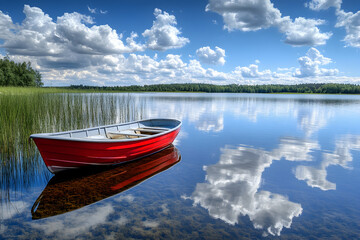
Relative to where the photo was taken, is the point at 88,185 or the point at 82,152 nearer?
the point at 88,185

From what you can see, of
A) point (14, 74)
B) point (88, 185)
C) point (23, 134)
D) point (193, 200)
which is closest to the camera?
point (193, 200)

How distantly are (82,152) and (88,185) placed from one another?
2.94ft

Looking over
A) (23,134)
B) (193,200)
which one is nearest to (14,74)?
(23,134)

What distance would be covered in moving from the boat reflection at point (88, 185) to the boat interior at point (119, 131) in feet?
3.80

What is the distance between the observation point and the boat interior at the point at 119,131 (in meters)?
6.91

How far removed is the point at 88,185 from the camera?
17.5 ft

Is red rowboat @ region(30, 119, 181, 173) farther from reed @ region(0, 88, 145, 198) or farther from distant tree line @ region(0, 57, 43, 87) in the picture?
distant tree line @ region(0, 57, 43, 87)

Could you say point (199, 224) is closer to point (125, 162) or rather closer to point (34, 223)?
point (34, 223)

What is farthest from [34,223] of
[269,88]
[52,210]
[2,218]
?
[269,88]

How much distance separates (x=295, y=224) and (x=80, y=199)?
4.26 meters

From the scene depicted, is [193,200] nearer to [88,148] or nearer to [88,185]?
[88,185]

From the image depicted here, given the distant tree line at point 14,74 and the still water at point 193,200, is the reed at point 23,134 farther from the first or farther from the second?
the distant tree line at point 14,74

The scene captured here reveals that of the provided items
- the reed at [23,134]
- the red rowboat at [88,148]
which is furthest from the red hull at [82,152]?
the reed at [23,134]

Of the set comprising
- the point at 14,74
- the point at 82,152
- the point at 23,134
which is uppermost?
the point at 14,74
